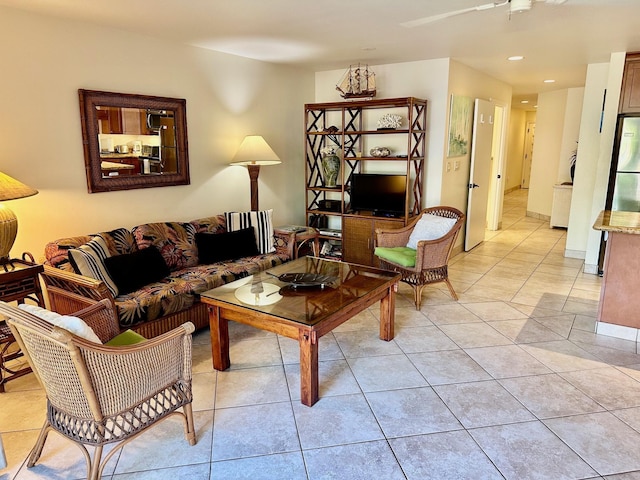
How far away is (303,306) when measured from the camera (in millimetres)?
2682

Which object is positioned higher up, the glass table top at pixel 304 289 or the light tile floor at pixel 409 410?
the glass table top at pixel 304 289

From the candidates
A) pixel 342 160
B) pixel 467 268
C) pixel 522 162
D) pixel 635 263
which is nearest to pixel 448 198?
pixel 467 268

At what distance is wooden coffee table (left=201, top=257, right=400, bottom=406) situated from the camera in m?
2.47

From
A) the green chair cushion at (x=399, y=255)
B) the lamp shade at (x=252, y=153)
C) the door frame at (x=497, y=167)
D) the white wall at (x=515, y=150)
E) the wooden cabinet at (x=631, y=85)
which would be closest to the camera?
the green chair cushion at (x=399, y=255)

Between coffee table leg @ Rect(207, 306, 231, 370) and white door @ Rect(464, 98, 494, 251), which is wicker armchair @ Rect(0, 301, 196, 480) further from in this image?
white door @ Rect(464, 98, 494, 251)

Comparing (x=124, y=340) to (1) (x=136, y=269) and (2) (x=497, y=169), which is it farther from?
(2) (x=497, y=169)

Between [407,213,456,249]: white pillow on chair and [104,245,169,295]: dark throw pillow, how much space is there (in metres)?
2.33

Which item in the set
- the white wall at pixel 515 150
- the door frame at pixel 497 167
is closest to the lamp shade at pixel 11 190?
the door frame at pixel 497 167

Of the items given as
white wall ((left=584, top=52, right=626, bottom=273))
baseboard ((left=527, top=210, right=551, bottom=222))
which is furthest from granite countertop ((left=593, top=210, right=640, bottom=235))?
baseboard ((left=527, top=210, right=551, bottom=222))

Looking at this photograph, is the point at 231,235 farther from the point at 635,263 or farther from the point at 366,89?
the point at 635,263

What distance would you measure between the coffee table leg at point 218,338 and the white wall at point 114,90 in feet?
4.87

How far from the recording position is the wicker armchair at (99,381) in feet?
5.61

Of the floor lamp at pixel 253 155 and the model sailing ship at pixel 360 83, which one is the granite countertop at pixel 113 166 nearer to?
the floor lamp at pixel 253 155

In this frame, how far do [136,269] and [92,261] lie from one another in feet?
1.09
